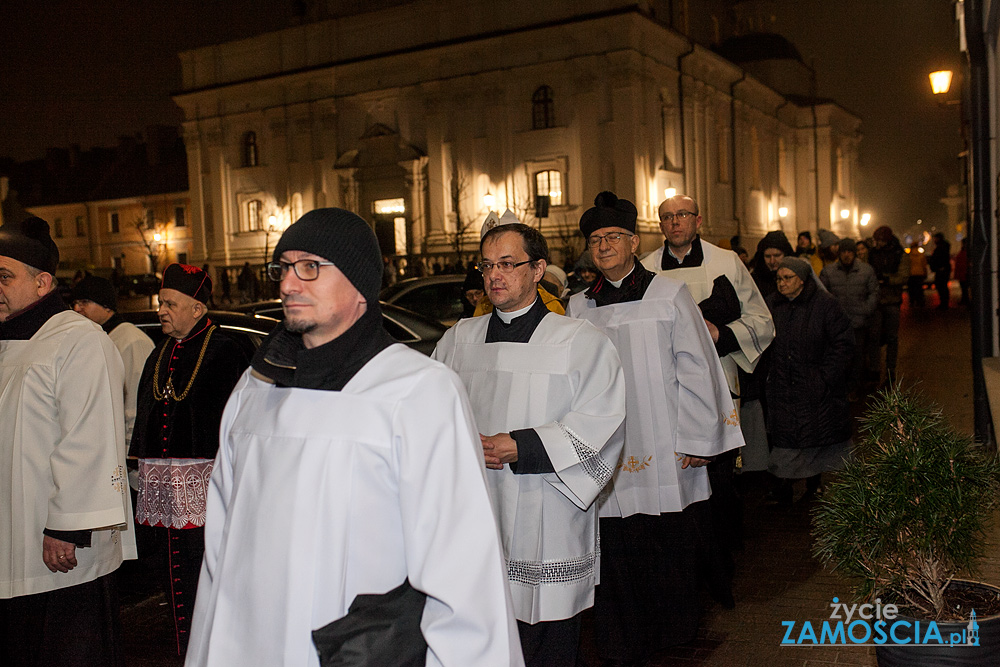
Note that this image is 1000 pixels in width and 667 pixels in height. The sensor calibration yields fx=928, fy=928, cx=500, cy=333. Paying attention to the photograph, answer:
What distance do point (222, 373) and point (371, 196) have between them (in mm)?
38311

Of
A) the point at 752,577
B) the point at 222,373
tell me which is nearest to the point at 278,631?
the point at 222,373

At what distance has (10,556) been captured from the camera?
4062 mm

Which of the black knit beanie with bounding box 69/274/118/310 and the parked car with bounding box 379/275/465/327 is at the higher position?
the black knit beanie with bounding box 69/274/118/310

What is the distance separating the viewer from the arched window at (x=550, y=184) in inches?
1475

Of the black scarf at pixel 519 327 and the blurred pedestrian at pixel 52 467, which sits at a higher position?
the black scarf at pixel 519 327

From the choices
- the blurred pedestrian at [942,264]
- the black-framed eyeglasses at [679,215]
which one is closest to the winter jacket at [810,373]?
the black-framed eyeglasses at [679,215]

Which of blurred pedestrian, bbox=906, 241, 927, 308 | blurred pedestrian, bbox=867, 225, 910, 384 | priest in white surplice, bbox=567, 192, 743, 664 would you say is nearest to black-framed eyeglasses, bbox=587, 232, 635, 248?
priest in white surplice, bbox=567, 192, 743, 664

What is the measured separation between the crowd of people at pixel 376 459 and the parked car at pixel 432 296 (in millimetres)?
6274

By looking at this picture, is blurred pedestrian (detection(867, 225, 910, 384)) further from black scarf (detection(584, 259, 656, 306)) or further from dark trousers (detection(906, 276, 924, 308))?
dark trousers (detection(906, 276, 924, 308))

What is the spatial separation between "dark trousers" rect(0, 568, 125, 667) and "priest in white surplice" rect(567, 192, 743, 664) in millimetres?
2539

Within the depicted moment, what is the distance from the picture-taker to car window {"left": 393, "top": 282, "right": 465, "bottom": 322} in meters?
13.1

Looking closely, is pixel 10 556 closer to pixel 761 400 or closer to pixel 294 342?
pixel 294 342

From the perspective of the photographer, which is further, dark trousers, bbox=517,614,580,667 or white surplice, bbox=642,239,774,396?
white surplice, bbox=642,239,774,396

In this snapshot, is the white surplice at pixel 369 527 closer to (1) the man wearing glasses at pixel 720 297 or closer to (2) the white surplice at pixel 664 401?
(2) the white surplice at pixel 664 401
